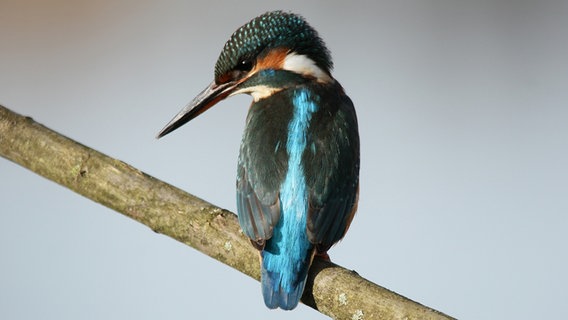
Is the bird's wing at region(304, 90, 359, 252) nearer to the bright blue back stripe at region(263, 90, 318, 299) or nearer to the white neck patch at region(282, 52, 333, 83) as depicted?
the bright blue back stripe at region(263, 90, 318, 299)

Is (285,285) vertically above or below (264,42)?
below

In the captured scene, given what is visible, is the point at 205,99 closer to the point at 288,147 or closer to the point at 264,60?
the point at 264,60

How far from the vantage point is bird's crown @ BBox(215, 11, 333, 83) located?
92.7 inches

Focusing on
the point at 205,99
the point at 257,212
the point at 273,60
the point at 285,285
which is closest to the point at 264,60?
the point at 273,60

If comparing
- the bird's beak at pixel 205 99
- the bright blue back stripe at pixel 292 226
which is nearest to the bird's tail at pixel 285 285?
the bright blue back stripe at pixel 292 226

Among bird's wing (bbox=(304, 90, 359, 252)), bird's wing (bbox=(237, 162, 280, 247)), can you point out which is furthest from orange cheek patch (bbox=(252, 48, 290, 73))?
bird's wing (bbox=(237, 162, 280, 247))

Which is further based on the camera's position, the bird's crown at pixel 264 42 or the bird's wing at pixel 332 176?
the bird's crown at pixel 264 42

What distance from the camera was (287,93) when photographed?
2391 mm

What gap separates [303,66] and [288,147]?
0.33 meters

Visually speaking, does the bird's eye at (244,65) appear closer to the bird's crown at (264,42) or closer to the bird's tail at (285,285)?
the bird's crown at (264,42)

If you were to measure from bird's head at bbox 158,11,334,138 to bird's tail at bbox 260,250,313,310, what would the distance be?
568 millimetres

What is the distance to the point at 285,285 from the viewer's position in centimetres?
200

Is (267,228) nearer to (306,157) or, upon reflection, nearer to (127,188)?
(306,157)

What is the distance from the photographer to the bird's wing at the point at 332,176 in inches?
83.4
